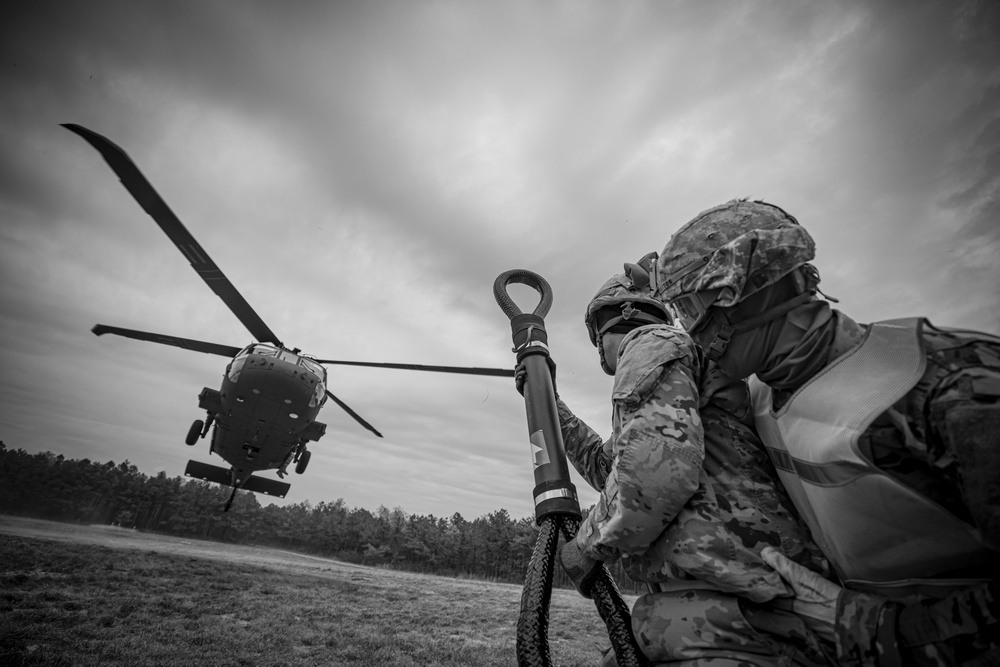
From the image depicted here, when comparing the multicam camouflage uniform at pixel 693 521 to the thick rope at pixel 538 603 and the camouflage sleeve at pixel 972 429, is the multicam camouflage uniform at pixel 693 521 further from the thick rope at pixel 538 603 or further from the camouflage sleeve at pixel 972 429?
the camouflage sleeve at pixel 972 429

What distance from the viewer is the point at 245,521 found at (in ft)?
287

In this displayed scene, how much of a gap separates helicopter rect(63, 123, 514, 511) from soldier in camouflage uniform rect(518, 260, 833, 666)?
682 centimetres

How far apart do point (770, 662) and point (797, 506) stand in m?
0.57

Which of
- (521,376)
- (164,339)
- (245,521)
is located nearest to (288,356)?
(164,339)

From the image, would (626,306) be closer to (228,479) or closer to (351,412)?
(351,412)

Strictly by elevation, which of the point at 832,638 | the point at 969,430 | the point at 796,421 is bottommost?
the point at 832,638

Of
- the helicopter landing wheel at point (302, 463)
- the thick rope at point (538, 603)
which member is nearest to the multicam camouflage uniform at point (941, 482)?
the thick rope at point (538, 603)

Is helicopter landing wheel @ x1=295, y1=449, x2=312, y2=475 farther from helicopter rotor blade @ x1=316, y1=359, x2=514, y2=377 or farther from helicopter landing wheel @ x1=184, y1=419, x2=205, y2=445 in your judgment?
helicopter rotor blade @ x1=316, y1=359, x2=514, y2=377

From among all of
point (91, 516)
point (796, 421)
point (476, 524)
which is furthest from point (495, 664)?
point (91, 516)

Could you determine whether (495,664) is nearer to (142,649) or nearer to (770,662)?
(142,649)

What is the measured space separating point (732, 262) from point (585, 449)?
1.60 m

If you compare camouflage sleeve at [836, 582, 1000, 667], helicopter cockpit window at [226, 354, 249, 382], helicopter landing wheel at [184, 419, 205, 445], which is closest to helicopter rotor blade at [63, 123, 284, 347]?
helicopter cockpit window at [226, 354, 249, 382]

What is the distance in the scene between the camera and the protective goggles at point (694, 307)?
5.96 feet

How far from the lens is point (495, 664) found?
30.2 feet
